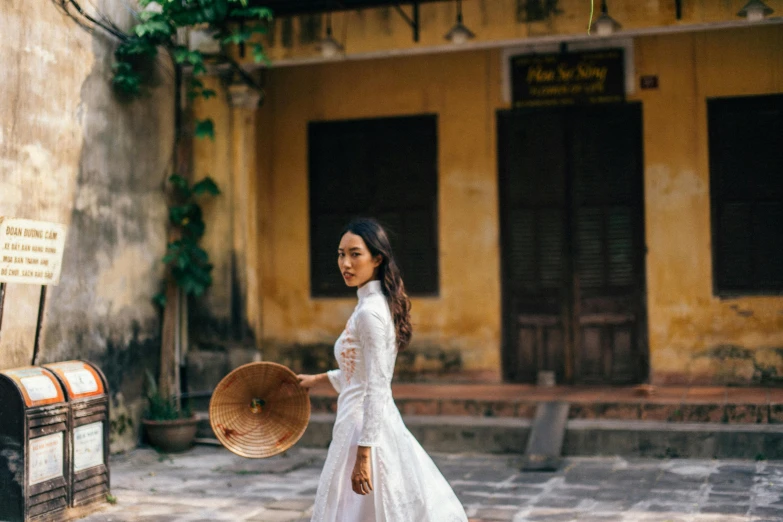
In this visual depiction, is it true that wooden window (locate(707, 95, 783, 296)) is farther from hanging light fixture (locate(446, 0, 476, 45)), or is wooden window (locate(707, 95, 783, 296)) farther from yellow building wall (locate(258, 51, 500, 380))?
hanging light fixture (locate(446, 0, 476, 45))

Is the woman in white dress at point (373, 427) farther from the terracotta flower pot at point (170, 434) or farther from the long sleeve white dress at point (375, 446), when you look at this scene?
the terracotta flower pot at point (170, 434)

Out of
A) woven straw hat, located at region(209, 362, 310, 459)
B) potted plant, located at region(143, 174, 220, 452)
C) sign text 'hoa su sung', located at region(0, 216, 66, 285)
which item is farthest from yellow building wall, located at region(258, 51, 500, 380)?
woven straw hat, located at region(209, 362, 310, 459)

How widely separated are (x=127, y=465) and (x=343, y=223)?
3602 mm

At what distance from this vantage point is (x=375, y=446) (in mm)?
3994

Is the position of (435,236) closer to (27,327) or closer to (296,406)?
(27,327)

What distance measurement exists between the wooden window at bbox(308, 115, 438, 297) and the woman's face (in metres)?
5.66

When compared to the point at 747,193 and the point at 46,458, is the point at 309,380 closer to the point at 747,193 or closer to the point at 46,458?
the point at 46,458

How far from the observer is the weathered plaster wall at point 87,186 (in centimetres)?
705

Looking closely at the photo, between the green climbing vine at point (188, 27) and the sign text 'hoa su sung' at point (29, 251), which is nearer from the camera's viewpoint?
the sign text 'hoa su sung' at point (29, 251)

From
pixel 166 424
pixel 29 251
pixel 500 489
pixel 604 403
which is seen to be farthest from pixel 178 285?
pixel 604 403

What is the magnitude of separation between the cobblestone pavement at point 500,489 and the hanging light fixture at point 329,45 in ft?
12.6

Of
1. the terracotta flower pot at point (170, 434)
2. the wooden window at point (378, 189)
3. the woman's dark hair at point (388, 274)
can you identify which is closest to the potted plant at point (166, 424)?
the terracotta flower pot at point (170, 434)

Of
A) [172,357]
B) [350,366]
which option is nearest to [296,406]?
[350,366]

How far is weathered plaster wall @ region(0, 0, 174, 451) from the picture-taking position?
7.05m
